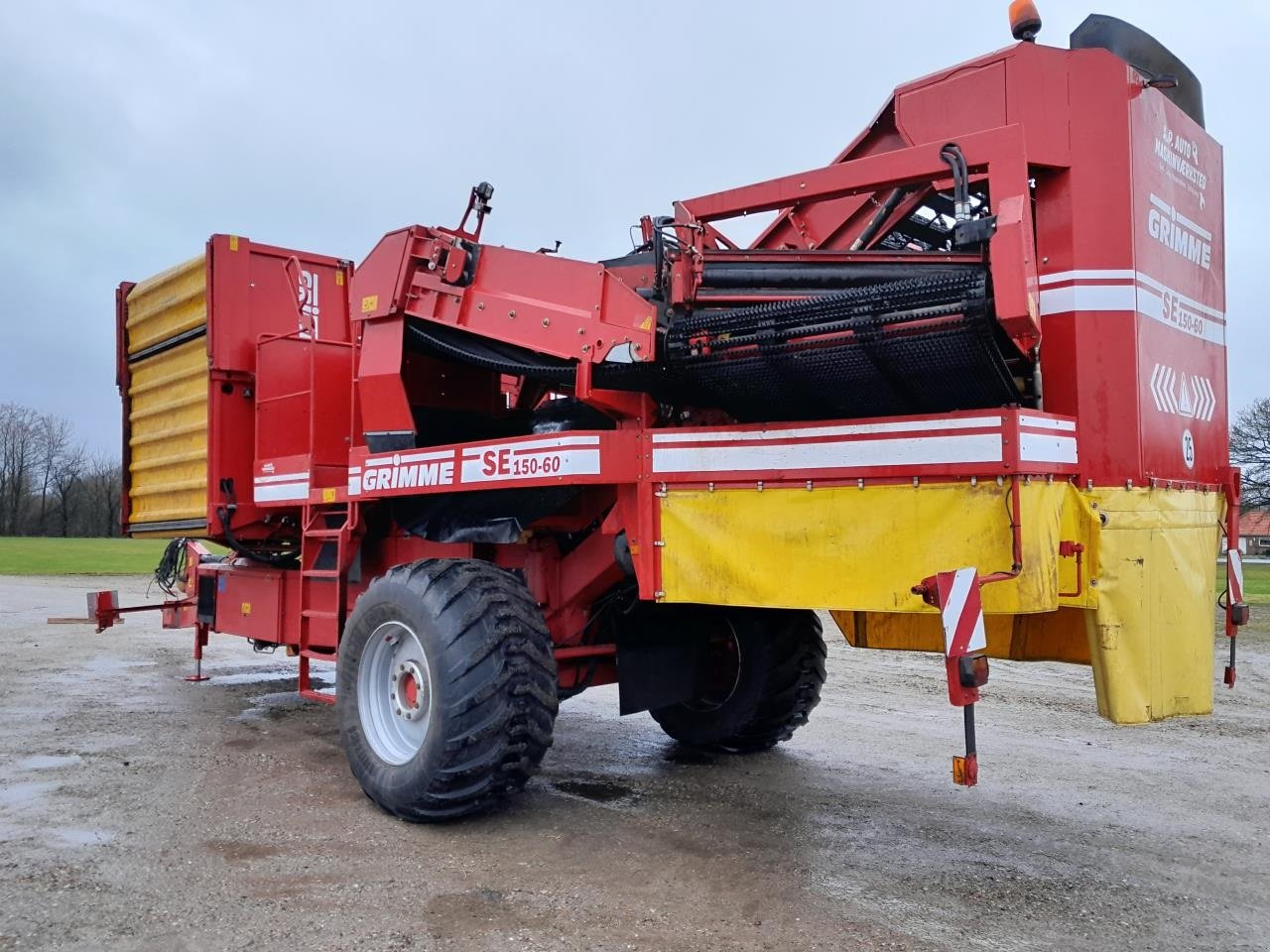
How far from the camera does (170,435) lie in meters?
7.58

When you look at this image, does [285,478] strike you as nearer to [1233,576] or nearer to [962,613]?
[962,613]

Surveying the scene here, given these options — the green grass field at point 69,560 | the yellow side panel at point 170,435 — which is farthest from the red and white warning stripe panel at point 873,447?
the green grass field at point 69,560

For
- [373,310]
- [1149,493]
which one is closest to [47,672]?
[373,310]

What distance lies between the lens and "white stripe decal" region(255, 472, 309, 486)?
643 centimetres

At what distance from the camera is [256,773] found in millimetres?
5812

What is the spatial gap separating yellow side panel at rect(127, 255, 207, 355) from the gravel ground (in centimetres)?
274

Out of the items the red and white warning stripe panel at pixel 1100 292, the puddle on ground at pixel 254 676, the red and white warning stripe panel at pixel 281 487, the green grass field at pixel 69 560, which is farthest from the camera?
the green grass field at pixel 69 560

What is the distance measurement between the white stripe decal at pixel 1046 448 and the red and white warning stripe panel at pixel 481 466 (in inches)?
65.6

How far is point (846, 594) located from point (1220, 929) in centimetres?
173

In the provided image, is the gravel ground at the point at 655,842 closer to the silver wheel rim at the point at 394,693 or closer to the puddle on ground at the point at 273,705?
the puddle on ground at the point at 273,705

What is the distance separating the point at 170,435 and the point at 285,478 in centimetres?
153

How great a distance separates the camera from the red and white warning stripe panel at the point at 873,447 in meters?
3.68

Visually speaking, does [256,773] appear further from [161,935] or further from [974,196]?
[974,196]

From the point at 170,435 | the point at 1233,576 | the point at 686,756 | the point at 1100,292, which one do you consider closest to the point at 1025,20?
the point at 1100,292
